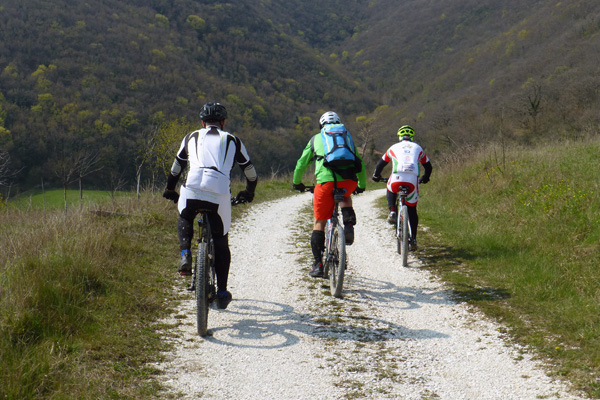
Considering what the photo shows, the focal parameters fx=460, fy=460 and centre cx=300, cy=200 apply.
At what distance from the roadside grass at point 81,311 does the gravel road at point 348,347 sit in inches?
10.5

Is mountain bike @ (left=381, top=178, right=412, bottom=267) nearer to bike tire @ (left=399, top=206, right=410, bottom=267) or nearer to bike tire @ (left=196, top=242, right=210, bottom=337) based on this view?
bike tire @ (left=399, top=206, right=410, bottom=267)

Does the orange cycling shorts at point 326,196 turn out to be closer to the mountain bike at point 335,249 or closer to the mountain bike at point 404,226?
the mountain bike at point 335,249

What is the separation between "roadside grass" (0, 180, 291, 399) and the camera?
3.04 metres

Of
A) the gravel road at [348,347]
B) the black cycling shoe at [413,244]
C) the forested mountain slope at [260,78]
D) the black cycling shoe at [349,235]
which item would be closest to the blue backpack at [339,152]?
the black cycling shoe at [349,235]

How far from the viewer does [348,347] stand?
3.99m

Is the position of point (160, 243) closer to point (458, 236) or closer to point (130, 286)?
point (130, 286)

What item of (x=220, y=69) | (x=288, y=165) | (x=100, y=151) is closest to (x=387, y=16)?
(x=220, y=69)

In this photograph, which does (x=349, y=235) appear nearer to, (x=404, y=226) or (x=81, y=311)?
(x=404, y=226)

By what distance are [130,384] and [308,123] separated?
74510 mm

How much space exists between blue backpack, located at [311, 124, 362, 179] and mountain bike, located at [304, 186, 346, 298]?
0.25 metres

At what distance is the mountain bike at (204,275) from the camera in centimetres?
392

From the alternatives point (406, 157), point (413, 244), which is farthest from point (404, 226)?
point (406, 157)

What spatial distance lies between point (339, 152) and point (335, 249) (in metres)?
1.14

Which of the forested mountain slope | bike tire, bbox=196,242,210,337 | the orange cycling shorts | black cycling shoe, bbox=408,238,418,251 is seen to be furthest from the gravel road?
the forested mountain slope
